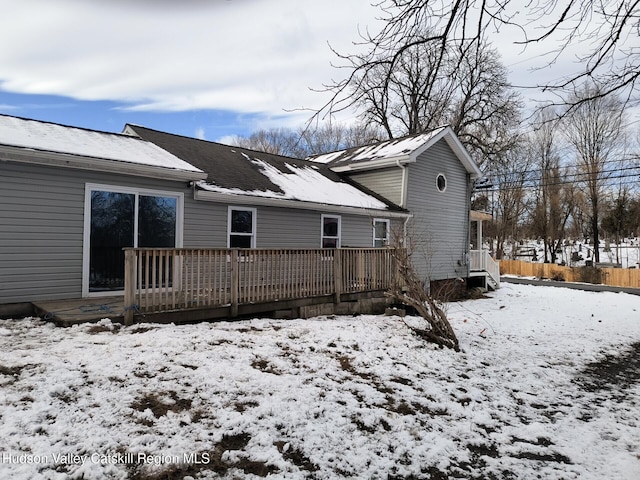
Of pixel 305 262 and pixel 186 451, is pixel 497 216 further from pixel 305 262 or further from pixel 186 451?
pixel 186 451

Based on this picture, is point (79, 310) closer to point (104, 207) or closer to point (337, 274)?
point (104, 207)

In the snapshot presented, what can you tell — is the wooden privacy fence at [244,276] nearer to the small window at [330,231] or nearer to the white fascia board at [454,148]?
the small window at [330,231]

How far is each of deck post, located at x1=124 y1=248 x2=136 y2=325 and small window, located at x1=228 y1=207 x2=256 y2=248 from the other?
13.0 ft

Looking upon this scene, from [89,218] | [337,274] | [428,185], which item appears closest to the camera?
[89,218]

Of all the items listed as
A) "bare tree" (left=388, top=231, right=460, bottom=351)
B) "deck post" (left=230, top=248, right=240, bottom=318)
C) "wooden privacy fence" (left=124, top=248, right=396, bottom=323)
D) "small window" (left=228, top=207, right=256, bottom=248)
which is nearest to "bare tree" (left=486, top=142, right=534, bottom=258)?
"wooden privacy fence" (left=124, top=248, right=396, bottom=323)

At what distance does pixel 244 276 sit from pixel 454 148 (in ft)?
37.2

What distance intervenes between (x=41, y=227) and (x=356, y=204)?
8.03m

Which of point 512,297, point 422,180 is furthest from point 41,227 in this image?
point 512,297

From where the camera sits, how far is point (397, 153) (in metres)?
13.8

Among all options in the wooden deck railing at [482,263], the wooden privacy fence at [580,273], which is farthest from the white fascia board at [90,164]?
the wooden privacy fence at [580,273]

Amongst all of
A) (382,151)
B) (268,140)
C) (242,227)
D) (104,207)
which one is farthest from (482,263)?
(268,140)

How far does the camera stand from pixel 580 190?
32.8 meters

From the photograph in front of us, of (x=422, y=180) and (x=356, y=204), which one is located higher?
(x=422, y=180)

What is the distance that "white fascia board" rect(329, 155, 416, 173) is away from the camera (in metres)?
13.5
